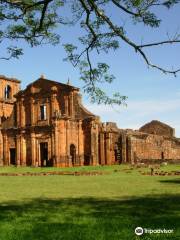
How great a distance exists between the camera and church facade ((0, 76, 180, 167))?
152 feet

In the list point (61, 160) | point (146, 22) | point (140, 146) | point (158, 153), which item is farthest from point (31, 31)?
point (158, 153)

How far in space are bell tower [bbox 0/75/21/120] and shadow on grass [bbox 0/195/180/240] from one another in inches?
1804

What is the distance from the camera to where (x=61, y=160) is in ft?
147

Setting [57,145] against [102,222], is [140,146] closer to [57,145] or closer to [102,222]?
[57,145]

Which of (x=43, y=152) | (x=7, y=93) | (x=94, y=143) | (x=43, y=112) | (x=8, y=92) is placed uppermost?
(x=8, y=92)

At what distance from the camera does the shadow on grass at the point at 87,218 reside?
7174mm

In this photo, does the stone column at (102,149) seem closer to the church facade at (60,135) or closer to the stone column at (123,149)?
the church facade at (60,135)

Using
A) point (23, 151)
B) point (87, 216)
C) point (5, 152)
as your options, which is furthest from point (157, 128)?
point (87, 216)

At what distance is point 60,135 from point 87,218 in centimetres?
3747

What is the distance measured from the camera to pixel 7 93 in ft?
198

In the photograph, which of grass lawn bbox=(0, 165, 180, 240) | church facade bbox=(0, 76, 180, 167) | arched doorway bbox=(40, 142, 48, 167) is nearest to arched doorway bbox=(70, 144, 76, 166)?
church facade bbox=(0, 76, 180, 167)

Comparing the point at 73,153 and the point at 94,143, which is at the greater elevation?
the point at 94,143

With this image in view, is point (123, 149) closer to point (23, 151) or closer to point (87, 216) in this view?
point (23, 151)

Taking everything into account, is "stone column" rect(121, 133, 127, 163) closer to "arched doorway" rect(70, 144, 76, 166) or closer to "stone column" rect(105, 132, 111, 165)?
"stone column" rect(105, 132, 111, 165)
